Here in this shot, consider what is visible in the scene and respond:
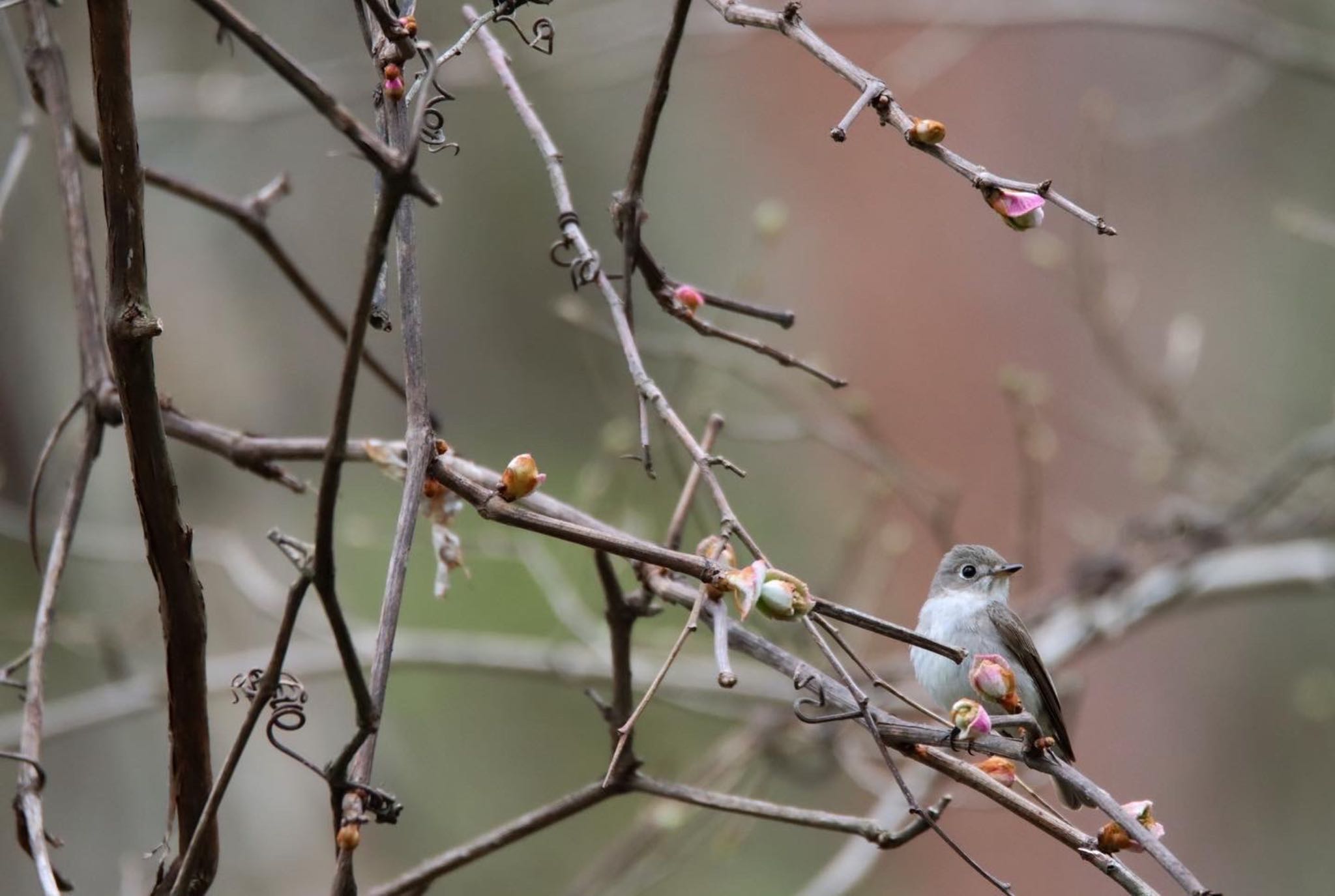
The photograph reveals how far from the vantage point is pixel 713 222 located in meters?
9.17

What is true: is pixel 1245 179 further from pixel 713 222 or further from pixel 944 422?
pixel 713 222

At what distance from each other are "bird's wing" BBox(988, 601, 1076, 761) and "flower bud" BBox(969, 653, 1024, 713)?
89 centimetres

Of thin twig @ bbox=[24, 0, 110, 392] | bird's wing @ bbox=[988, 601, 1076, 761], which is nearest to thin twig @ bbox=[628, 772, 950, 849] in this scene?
bird's wing @ bbox=[988, 601, 1076, 761]

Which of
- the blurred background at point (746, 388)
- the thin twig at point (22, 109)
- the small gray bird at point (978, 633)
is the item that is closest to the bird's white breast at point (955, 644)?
the small gray bird at point (978, 633)

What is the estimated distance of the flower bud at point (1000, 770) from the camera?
55.1 inches

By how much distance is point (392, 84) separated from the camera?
1.39 metres

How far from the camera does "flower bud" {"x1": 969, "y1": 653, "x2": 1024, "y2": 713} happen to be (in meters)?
1.44

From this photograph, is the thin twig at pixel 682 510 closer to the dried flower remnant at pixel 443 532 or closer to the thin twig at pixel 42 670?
the dried flower remnant at pixel 443 532

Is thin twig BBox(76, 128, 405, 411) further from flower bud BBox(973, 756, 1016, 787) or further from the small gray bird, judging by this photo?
the small gray bird

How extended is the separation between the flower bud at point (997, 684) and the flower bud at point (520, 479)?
54 centimetres

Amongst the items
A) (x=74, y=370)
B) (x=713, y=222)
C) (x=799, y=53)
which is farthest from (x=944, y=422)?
(x=74, y=370)

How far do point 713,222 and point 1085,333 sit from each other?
8.80 ft

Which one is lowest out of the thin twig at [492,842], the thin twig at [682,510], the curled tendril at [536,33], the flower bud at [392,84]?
the thin twig at [492,842]

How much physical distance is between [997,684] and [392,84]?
0.92 metres
